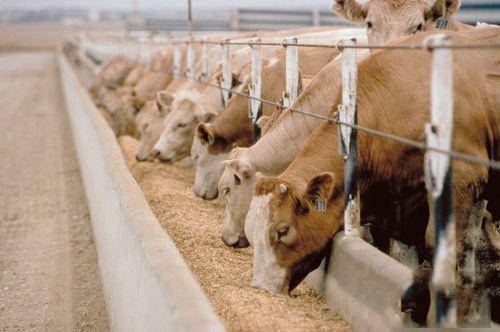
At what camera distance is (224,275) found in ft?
17.1

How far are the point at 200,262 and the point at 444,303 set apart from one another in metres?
2.36

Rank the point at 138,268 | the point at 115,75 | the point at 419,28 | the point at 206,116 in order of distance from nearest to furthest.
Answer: the point at 138,268
the point at 419,28
the point at 206,116
the point at 115,75

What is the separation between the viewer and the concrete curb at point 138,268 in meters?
3.11

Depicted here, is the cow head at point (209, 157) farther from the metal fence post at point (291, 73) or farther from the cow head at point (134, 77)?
the cow head at point (134, 77)

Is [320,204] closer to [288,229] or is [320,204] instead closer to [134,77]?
[288,229]

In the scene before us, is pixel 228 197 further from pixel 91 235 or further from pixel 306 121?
pixel 91 235

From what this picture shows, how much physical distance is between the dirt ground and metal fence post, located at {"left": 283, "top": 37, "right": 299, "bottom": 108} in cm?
227

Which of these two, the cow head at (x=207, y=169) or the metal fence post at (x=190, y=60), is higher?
the metal fence post at (x=190, y=60)

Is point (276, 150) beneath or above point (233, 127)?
above

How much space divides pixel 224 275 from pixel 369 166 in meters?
1.35

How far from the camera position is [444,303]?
3584 millimetres

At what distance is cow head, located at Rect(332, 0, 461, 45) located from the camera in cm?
704

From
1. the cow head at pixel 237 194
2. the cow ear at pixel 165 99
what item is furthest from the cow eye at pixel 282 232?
the cow ear at pixel 165 99

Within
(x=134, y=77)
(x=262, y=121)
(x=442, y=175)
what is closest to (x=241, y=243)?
(x=262, y=121)
